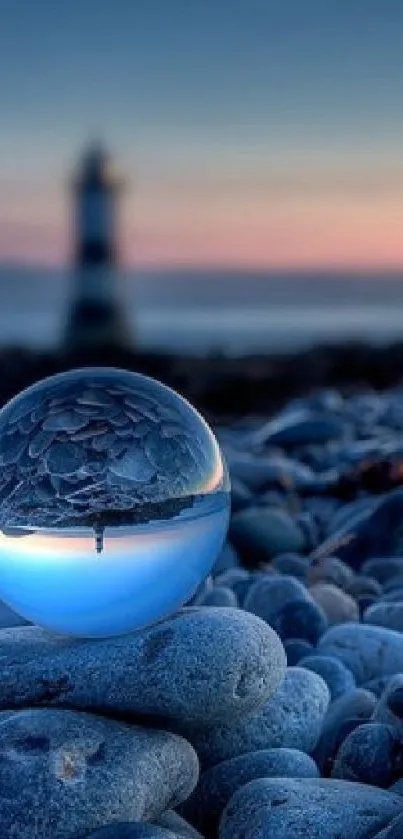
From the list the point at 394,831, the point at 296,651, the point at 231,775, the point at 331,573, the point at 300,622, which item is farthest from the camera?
the point at 331,573

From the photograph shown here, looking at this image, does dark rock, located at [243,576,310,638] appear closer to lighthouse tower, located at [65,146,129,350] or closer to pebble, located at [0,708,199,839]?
pebble, located at [0,708,199,839]

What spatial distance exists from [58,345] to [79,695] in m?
23.8

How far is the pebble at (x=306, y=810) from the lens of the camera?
8.42 ft

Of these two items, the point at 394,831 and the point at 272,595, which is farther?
the point at 272,595

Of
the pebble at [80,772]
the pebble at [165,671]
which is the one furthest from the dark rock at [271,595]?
the pebble at [80,772]

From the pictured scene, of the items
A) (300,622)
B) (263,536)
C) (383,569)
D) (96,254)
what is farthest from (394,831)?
(96,254)

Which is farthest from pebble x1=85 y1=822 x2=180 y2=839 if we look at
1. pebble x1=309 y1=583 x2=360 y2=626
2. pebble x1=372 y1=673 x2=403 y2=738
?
pebble x1=309 y1=583 x2=360 y2=626

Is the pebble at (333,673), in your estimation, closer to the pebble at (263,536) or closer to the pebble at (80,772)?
the pebble at (80,772)

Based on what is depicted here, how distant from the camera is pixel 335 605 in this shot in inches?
179

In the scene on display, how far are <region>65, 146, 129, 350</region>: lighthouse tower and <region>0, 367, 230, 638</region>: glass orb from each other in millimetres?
26074

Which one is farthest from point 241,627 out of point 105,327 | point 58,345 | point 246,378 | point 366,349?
point 105,327

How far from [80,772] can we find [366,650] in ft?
4.84

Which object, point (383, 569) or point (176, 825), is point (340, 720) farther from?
point (383, 569)

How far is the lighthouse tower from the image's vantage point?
28969 millimetres
